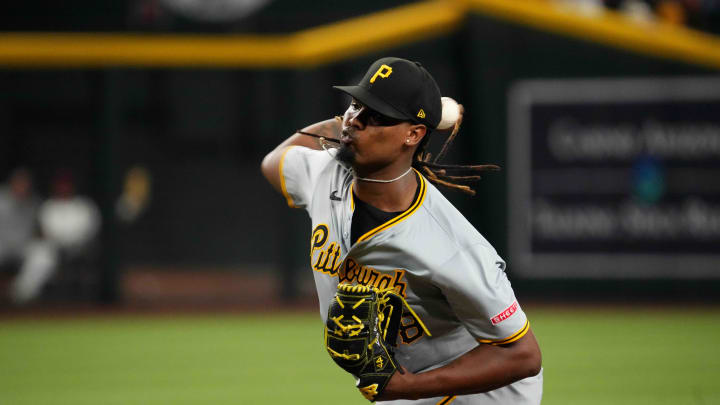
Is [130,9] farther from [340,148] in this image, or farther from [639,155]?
[340,148]

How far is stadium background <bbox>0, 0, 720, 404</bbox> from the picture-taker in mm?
7695

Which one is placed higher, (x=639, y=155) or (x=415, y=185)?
(x=415, y=185)

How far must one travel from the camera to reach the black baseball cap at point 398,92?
3219mm

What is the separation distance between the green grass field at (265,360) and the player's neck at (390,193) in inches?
132

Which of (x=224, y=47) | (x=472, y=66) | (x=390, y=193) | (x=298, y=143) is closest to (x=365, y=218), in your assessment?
(x=390, y=193)

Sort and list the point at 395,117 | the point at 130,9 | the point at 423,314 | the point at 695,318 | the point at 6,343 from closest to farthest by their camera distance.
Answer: the point at 395,117 < the point at 423,314 < the point at 6,343 < the point at 695,318 < the point at 130,9

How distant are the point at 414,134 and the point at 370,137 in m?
0.17

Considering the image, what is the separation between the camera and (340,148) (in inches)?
131

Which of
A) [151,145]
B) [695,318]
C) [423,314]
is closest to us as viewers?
[423,314]

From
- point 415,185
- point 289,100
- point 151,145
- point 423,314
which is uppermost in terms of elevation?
point 415,185

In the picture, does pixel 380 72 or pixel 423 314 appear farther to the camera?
pixel 423 314

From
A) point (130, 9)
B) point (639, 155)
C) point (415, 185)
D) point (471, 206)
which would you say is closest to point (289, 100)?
point (471, 206)

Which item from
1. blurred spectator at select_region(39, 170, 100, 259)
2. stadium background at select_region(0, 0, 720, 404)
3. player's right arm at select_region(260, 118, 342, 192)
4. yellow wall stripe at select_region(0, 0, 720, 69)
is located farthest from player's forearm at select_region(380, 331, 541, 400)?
blurred spectator at select_region(39, 170, 100, 259)

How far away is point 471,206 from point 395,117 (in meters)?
9.35
